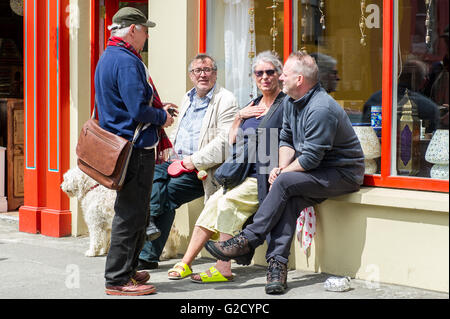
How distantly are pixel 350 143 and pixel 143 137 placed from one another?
149 centimetres

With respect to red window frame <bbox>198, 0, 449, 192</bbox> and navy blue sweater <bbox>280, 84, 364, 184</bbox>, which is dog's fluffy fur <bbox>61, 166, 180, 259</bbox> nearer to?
navy blue sweater <bbox>280, 84, 364, 184</bbox>

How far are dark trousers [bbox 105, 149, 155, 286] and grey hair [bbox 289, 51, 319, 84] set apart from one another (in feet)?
4.06

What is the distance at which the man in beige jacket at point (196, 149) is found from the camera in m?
5.89

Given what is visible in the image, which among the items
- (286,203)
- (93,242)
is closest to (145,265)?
(93,242)

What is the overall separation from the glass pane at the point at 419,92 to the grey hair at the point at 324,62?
2.72 feet

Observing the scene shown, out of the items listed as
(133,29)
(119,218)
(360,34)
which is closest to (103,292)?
(119,218)

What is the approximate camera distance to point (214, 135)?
5.96 metres

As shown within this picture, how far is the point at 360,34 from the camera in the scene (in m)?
6.11

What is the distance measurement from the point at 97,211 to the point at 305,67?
239cm

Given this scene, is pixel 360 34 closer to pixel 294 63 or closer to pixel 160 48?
pixel 294 63

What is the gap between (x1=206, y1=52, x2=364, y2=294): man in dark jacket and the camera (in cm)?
508

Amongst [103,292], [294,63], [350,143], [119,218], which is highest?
[294,63]

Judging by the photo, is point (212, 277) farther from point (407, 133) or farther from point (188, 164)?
point (407, 133)
